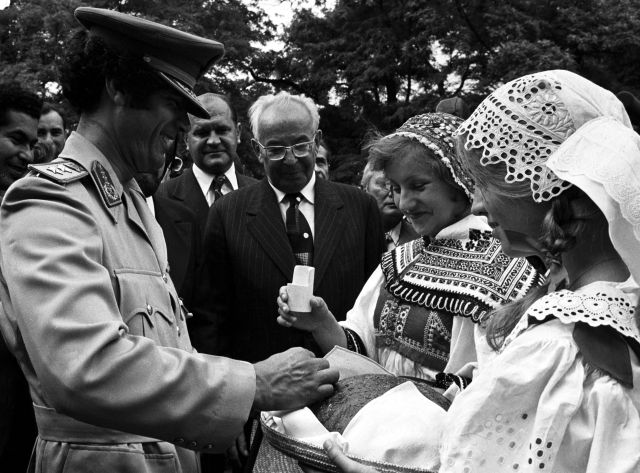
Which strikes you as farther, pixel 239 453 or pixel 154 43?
pixel 239 453

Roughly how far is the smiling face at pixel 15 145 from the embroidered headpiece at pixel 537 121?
302cm

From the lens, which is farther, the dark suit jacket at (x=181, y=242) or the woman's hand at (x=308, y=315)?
the dark suit jacket at (x=181, y=242)

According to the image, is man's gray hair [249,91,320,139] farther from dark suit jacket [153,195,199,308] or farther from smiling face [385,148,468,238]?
smiling face [385,148,468,238]

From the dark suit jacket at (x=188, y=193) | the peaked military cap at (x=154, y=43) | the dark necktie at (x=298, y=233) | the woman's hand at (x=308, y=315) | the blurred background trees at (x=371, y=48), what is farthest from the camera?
the blurred background trees at (x=371, y=48)

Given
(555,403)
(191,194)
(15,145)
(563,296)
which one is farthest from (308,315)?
(191,194)

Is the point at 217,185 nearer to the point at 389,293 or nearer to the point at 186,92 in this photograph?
the point at 389,293

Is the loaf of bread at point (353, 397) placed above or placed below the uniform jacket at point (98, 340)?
below

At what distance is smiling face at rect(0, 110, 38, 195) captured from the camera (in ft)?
14.9

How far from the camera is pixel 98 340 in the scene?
83.4 inches

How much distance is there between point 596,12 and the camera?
844 inches

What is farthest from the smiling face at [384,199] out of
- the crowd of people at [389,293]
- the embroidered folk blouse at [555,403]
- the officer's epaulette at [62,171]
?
the embroidered folk blouse at [555,403]

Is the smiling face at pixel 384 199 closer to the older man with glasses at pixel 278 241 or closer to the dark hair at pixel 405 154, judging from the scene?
the older man with glasses at pixel 278 241

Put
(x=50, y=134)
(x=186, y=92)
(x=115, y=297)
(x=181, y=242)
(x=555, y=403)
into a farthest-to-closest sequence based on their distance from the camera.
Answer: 1. (x=50, y=134)
2. (x=181, y=242)
3. (x=186, y=92)
4. (x=115, y=297)
5. (x=555, y=403)

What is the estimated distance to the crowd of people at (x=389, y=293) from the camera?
6.45ft
